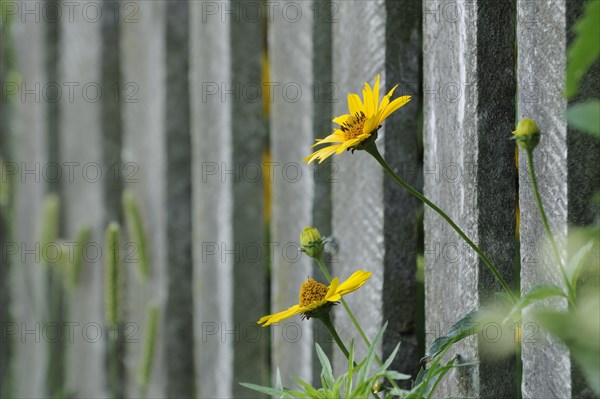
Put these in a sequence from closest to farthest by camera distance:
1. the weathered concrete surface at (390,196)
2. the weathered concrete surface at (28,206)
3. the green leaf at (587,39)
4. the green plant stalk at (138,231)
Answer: the green leaf at (587,39) → the weathered concrete surface at (390,196) → the green plant stalk at (138,231) → the weathered concrete surface at (28,206)

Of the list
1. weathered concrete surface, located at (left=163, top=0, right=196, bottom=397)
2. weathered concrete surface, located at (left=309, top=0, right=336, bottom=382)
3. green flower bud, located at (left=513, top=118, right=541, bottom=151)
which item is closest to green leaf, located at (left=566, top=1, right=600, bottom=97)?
green flower bud, located at (left=513, top=118, right=541, bottom=151)

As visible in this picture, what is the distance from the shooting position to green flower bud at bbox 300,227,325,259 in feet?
3.42

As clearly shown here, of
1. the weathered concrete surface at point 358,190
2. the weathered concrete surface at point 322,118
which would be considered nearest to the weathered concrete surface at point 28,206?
the weathered concrete surface at point 322,118

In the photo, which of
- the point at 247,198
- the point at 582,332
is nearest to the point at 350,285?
the point at 582,332

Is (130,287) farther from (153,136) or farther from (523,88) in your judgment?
(523,88)

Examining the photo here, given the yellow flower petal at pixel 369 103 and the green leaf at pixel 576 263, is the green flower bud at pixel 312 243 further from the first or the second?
the green leaf at pixel 576 263

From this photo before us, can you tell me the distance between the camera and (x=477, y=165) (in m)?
1.01

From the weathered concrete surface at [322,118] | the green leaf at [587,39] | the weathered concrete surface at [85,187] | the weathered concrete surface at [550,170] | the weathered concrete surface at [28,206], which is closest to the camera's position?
the green leaf at [587,39]

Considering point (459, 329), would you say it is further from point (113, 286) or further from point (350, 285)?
point (113, 286)

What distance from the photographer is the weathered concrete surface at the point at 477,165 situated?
1.02 meters

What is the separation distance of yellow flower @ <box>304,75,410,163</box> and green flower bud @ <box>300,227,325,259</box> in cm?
12

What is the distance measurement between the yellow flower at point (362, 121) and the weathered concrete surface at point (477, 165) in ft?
0.43

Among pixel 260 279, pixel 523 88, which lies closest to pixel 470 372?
pixel 523 88

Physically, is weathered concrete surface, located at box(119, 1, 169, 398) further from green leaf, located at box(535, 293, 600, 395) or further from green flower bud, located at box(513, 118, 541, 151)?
green leaf, located at box(535, 293, 600, 395)
